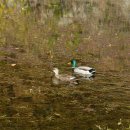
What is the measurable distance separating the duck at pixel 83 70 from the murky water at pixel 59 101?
0.46m

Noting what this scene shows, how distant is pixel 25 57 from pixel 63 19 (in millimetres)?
15120

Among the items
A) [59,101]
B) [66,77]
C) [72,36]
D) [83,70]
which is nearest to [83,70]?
[83,70]

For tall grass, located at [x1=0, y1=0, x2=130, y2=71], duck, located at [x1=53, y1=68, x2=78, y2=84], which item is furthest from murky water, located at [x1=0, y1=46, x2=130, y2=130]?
tall grass, located at [x1=0, y1=0, x2=130, y2=71]

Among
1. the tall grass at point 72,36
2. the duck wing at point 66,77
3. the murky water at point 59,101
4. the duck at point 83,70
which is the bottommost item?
the murky water at point 59,101

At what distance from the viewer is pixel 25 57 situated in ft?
91.2

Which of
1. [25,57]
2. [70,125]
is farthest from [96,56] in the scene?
[70,125]

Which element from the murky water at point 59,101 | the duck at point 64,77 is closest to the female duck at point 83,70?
the murky water at point 59,101

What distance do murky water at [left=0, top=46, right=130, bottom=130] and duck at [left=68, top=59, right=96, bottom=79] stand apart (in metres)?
0.46

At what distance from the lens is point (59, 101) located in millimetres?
20125

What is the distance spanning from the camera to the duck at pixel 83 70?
2481cm

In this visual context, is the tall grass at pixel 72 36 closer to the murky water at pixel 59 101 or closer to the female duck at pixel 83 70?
the female duck at pixel 83 70

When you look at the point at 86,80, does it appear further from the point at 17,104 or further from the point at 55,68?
the point at 17,104

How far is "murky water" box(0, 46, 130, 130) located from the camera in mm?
17344

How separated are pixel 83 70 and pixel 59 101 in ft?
19.1
